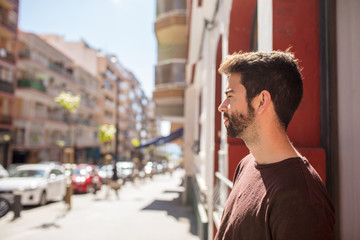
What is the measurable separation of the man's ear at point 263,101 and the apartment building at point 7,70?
1339 inches

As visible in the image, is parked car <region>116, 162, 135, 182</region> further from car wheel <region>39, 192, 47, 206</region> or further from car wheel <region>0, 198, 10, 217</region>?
car wheel <region>0, 198, 10, 217</region>

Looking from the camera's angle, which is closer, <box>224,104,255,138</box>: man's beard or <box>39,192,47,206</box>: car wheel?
<box>224,104,255,138</box>: man's beard

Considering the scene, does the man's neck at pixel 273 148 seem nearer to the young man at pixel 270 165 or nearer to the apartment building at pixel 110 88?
the young man at pixel 270 165

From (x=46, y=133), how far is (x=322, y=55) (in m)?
43.1

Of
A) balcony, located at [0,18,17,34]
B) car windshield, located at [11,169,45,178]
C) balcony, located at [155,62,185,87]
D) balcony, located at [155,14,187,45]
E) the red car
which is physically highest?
balcony, located at [0,18,17,34]

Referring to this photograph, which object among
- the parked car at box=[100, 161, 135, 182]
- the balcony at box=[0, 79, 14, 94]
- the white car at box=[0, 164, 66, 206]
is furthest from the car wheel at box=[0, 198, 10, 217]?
the balcony at box=[0, 79, 14, 94]

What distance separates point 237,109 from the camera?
1.62 m

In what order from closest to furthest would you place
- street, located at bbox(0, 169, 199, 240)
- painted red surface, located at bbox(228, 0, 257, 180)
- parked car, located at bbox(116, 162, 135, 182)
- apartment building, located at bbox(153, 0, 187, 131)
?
1. painted red surface, located at bbox(228, 0, 257, 180)
2. street, located at bbox(0, 169, 199, 240)
3. apartment building, located at bbox(153, 0, 187, 131)
4. parked car, located at bbox(116, 162, 135, 182)

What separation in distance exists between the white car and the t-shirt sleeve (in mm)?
11272

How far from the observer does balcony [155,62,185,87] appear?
57.4 feet

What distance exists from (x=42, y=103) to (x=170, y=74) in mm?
27226

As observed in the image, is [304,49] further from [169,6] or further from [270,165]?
[169,6]

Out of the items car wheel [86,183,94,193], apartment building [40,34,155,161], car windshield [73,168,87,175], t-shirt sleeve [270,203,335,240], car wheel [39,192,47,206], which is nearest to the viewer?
t-shirt sleeve [270,203,335,240]

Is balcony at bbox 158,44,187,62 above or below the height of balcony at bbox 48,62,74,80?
below
